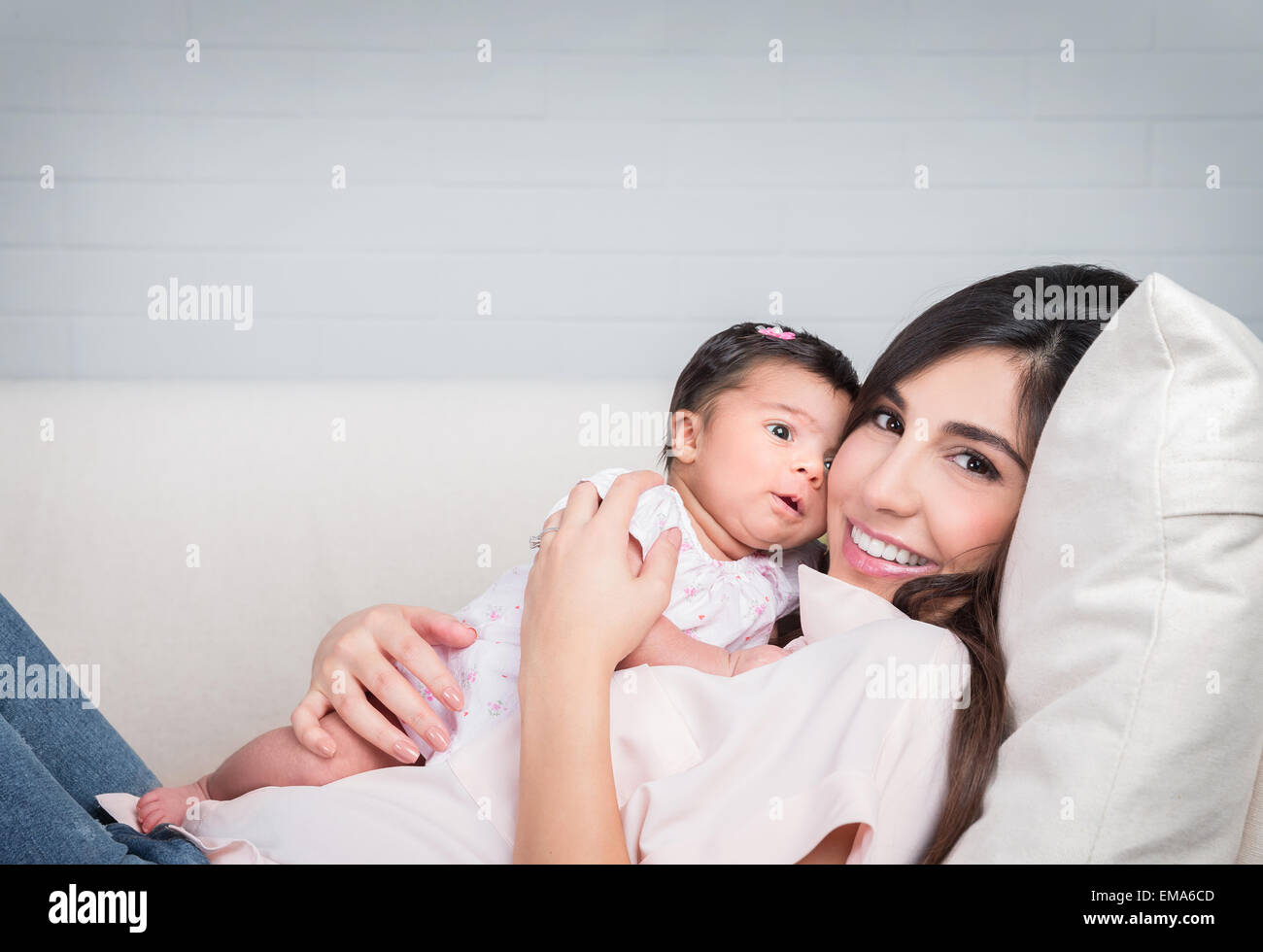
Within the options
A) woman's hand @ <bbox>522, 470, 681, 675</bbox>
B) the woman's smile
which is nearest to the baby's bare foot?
woman's hand @ <bbox>522, 470, 681, 675</bbox>

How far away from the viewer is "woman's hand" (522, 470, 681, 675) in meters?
0.93

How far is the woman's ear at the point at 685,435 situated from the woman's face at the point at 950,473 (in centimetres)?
37

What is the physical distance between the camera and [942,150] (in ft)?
8.21

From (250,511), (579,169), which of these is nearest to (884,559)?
(250,511)

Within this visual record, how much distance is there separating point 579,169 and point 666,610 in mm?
1682

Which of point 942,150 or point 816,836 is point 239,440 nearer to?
point 816,836

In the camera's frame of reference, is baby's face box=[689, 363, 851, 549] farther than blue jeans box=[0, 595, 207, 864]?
Yes

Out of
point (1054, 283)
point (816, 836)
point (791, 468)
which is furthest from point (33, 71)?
point (816, 836)

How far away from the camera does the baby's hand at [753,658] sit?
1.05 metres

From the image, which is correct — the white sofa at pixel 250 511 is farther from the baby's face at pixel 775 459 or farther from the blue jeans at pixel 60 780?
the baby's face at pixel 775 459

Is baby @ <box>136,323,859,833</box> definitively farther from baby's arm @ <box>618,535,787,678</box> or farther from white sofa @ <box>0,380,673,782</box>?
Answer: white sofa @ <box>0,380,673,782</box>

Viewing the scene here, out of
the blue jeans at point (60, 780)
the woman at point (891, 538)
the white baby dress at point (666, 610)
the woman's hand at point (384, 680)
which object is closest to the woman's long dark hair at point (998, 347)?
the woman at point (891, 538)

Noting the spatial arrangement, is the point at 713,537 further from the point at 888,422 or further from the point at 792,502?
the point at 888,422

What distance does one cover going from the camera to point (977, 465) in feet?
3.51
